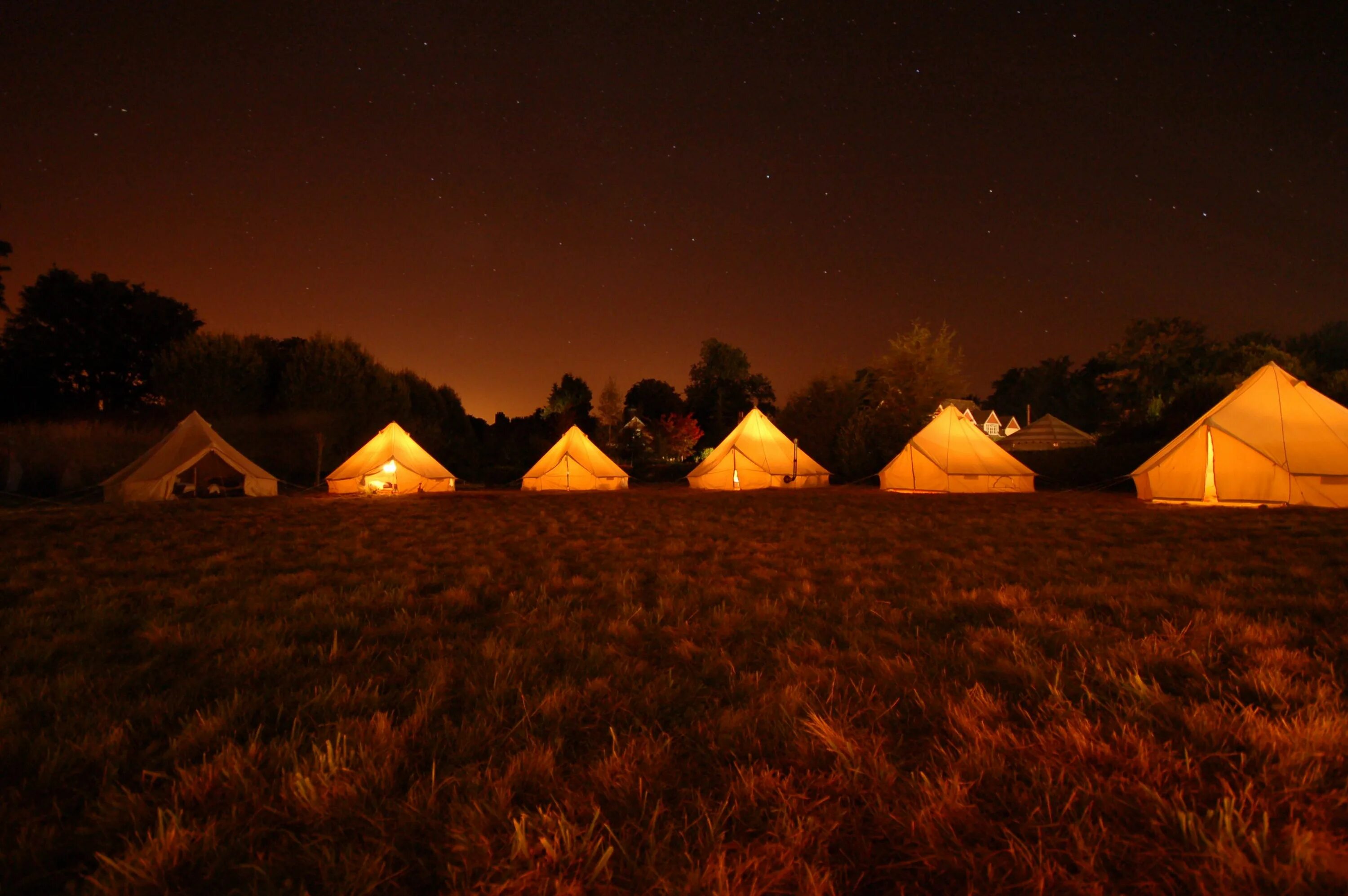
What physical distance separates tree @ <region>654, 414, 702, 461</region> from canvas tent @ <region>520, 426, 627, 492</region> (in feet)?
60.3

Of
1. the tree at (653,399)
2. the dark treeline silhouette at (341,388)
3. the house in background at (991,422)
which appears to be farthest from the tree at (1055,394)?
the tree at (653,399)

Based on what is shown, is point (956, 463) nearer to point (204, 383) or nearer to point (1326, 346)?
point (204, 383)

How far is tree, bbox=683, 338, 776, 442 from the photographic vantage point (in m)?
46.3

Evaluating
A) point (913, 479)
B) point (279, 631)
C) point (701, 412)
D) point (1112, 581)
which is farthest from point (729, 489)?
point (701, 412)

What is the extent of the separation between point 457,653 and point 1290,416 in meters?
14.1

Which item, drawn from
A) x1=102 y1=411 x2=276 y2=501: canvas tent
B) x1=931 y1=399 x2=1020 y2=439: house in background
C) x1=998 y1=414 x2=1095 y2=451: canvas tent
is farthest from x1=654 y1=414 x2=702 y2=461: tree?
x1=102 y1=411 x2=276 y2=501: canvas tent

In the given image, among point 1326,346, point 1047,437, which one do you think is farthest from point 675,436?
point 1326,346

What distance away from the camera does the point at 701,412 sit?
161 ft

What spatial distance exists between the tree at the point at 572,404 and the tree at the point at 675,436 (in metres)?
6.37

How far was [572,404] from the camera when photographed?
46094 millimetres

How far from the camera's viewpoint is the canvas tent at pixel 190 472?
1138cm

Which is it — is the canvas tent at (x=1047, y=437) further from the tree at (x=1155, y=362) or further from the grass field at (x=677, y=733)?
the grass field at (x=677, y=733)

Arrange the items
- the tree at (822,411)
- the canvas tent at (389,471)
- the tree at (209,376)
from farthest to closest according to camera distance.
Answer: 1. the tree at (822,411)
2. the tree at (209,376)
3. the canvas tent at (389,471)

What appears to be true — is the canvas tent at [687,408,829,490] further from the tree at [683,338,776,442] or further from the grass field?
the tree at [683,338,776,442]
